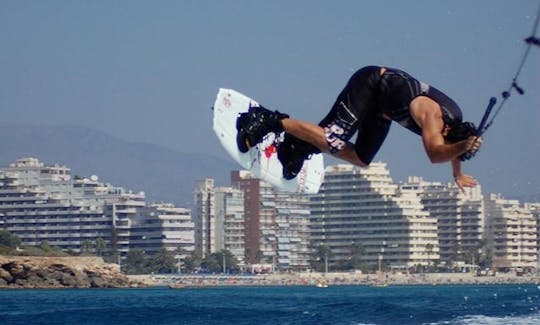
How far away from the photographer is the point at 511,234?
144m

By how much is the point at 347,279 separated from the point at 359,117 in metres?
149

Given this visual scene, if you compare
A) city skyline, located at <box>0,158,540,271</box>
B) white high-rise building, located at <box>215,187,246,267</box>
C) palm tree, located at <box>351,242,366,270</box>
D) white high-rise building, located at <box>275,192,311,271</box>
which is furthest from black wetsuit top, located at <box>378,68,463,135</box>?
white high-rise building, located at <box>215,187,246,267</box>

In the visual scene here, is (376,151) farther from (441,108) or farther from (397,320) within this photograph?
(397,320)

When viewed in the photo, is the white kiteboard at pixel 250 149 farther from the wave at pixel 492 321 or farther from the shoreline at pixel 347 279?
the shoreline at pixel 347 279

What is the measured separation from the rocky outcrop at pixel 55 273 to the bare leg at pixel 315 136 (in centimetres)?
10550

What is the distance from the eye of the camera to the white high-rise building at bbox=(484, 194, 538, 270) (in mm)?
144625

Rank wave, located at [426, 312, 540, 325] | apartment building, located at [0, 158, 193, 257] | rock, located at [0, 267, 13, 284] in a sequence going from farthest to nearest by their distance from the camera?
apartment building, located at [0, 158, 193, 257]
rock, located at [0, 267, 13, 284]
wave, located at [426, 312, 540, 325]

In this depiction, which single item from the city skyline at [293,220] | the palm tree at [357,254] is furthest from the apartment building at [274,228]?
the palm tree at [357,254]

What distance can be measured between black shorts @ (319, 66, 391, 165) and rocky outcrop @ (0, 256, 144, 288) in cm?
10573

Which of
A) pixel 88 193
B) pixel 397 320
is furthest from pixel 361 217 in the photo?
pixel 397 320

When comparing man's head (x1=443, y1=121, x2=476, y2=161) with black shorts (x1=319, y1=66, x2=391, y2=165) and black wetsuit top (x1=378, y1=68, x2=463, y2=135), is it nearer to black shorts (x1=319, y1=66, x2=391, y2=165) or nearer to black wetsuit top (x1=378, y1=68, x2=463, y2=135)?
black wetsuit top (x1=378, y1=68, x2=463, y2=135)

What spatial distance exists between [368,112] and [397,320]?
28744mm

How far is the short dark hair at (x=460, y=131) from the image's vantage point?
7.84 meters

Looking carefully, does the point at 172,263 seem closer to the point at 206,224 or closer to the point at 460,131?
the point at 206,224
